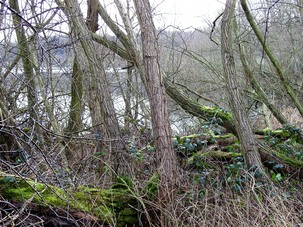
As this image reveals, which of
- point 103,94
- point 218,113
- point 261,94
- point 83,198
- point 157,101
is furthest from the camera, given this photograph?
point 261,94

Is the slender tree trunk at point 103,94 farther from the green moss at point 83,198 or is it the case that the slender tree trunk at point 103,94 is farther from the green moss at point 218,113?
the green moss at point 218,113

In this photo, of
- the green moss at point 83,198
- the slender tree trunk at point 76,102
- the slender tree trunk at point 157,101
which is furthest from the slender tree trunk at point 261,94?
the green moss at point 83,198

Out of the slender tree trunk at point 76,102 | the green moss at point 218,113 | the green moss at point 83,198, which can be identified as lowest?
the green moss at point 83,198

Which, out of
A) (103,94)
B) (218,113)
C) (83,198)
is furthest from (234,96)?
(83,198)

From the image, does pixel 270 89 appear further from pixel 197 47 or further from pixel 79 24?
pixel 79 24

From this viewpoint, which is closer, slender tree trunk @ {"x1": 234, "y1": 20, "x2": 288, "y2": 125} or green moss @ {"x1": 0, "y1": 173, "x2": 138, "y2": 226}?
green moss @ {"x1": 0, "y1": 173, "x2": 138, "y2": 226}

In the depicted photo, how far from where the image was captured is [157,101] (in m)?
4.59

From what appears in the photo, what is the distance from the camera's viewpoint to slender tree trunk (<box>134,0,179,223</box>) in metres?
4.47

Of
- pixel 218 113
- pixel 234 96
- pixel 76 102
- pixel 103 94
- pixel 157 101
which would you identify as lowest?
pixel 218 113

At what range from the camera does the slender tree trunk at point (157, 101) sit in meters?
4.47

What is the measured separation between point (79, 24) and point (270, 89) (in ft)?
22.4

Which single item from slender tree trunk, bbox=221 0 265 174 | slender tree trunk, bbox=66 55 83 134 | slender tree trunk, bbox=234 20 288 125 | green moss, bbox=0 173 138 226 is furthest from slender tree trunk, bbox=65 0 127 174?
slender tree trunk, bbox=234 20 288 125

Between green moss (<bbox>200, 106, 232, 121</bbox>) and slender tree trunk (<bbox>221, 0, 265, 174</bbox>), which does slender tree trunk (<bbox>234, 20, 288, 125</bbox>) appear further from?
slender tree trunk (<bbox>221, 0, 265, 174</bbox>)

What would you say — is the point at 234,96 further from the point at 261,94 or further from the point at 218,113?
the point at 261,94
